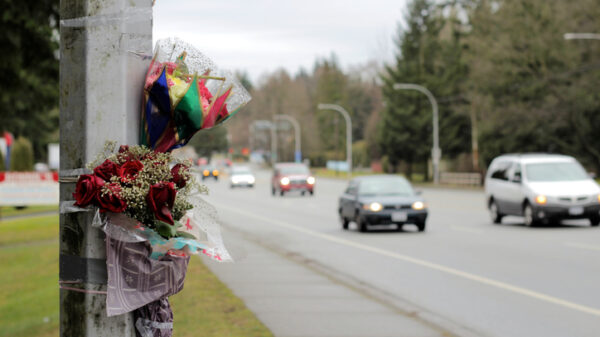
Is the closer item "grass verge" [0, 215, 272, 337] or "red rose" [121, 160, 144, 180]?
"red rose" [121, 160, 144, 180]

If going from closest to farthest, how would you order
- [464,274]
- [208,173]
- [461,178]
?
[208,173] → [464,274] → [461,178]

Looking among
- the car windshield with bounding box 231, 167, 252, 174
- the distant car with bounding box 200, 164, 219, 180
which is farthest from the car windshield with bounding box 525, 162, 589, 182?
the car windshield with bounding box 231, 167, 252, 174

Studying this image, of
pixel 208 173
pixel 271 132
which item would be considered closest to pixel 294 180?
pixel 208 173

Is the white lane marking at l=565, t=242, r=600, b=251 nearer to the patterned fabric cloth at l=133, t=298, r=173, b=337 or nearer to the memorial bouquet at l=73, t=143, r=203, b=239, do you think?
the patterned fabric cloth at l=133, t=298, r=173, b=337

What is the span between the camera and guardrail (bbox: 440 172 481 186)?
5934cm

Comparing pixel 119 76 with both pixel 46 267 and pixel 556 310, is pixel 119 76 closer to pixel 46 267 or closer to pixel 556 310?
pixel 556 310

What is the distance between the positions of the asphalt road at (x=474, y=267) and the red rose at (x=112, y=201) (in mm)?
5526

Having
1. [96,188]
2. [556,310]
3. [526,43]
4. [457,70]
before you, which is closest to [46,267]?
[556,310]

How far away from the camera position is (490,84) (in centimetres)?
5406

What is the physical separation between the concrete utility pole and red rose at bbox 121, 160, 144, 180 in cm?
Result: 13

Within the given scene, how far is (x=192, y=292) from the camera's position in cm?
1094

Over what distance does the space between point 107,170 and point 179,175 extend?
34 centimetres

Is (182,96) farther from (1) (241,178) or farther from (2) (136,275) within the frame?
(1) (241,178)

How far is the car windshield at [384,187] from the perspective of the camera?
21511 millimetres
